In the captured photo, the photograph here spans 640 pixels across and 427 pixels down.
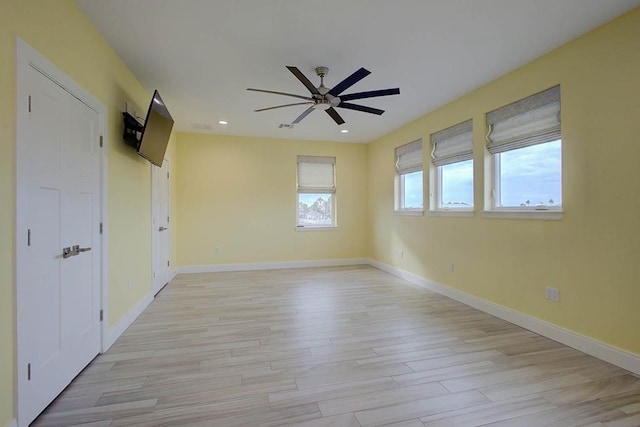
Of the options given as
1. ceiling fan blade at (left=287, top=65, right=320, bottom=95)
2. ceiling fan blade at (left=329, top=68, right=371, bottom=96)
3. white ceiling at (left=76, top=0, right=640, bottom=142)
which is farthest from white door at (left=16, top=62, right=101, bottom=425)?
ceiling fan blade at (left=329, top=68, right=371, bottom=96)

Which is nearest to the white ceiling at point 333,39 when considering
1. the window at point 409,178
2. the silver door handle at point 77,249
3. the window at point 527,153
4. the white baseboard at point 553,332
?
the window at point 527,153

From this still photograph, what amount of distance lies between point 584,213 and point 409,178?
2.92m

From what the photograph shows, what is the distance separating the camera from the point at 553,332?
2758mm

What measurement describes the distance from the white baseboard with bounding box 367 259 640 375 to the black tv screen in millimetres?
4063

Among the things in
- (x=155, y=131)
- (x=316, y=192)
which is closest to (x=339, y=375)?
(x=155, y=131)

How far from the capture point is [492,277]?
135 inches

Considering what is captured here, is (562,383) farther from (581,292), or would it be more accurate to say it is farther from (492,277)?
(492,277)

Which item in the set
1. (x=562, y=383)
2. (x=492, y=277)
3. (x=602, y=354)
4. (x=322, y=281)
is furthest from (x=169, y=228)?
(x=602, y=354)

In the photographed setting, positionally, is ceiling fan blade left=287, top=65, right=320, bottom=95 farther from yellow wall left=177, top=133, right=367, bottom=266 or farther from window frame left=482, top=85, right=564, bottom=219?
yellow wall left=177, top=133, right=367, bottom=266

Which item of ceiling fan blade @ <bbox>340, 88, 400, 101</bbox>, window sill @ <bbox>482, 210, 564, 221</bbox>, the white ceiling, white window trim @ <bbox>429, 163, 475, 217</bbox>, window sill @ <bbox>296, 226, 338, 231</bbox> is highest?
the white ceiling

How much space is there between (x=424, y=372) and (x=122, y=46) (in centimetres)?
379

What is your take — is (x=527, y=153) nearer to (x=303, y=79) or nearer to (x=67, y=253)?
(x=303, y=79)

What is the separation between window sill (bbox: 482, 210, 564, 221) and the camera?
2739 millimetres

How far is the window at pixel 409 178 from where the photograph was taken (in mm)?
4895
